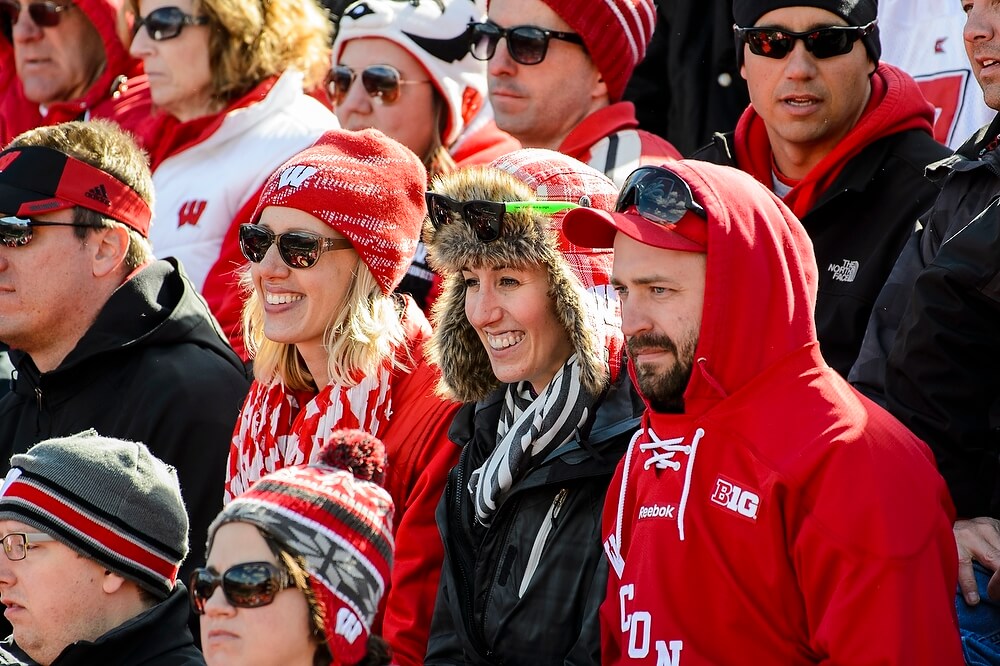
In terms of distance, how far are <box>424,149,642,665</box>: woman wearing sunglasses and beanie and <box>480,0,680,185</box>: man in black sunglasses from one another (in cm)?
108

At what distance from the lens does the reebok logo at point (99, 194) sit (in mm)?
5410

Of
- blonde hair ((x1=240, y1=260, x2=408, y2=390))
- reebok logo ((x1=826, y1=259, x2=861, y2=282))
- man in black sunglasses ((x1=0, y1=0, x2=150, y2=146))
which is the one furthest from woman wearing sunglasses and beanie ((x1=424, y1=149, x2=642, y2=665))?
man in black sunglasses ((x1=0, y1=0, x2=150, y2=146))

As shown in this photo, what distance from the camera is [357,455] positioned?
3475 mm

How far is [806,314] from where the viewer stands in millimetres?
3324

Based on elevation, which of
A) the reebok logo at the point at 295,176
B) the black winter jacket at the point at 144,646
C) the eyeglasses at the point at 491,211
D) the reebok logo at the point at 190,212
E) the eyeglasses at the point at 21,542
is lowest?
the black winter jacket at the point at 144,646

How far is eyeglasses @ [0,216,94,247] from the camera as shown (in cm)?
532

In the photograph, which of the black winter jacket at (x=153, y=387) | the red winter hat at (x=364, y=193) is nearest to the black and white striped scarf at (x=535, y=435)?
the red winter hat at (x=364, y=193)

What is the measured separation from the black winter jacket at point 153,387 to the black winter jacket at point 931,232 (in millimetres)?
2282

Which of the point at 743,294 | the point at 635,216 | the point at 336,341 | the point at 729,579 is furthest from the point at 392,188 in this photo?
the point at 729,579

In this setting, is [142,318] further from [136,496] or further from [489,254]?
[489,254]

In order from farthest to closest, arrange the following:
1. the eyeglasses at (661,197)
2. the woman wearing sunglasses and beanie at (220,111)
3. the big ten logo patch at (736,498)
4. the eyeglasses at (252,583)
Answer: the woman wearing sunglasses and beanie at (220,111), the eyeglasses at (661,197), the eyeglasses at (252,583), the big ten logo patch at (736,498)

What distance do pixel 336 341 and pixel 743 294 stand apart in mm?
1772

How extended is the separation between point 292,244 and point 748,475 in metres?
2.02

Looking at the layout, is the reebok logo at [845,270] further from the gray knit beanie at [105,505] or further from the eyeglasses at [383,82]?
the eyeglasses at [383,82]
